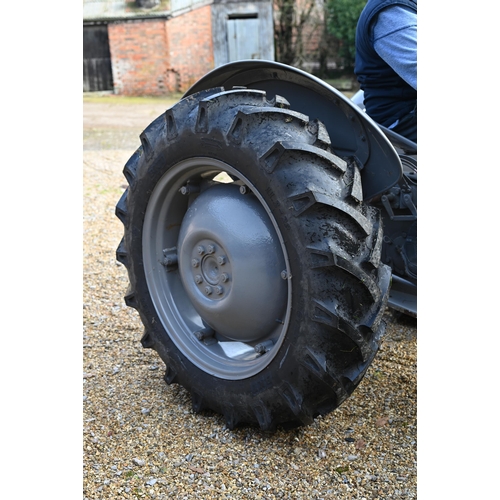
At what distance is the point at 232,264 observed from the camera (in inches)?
96.3

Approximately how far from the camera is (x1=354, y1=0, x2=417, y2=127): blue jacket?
305 cm

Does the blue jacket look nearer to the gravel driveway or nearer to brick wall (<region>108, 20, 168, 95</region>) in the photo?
the gravel driveway

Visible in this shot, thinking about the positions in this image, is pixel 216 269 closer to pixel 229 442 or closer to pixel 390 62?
pixel 229 442

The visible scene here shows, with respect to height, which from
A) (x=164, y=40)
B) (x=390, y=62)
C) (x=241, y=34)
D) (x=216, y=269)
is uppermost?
(x=241, y=34)

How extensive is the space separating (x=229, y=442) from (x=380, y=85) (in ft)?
6.08

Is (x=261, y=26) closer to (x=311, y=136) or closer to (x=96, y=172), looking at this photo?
(x=96, y=172)

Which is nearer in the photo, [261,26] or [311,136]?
[311,136]

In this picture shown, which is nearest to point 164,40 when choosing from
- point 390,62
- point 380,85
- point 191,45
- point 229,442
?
point 191,45

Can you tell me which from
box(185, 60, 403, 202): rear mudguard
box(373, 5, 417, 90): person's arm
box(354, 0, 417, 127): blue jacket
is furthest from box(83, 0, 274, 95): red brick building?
box(185, 60, 403, 202): rear mudguard

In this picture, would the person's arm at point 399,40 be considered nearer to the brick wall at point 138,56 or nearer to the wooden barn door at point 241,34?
the brick wall at point 138,56

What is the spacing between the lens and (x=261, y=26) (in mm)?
16453

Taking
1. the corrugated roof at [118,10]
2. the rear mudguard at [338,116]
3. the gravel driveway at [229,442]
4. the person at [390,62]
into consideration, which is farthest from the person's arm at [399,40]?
the corrugated roof at [118,10]

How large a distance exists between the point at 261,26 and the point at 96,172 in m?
10.2

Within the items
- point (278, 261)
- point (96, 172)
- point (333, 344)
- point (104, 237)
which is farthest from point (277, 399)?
point (96, 172)
